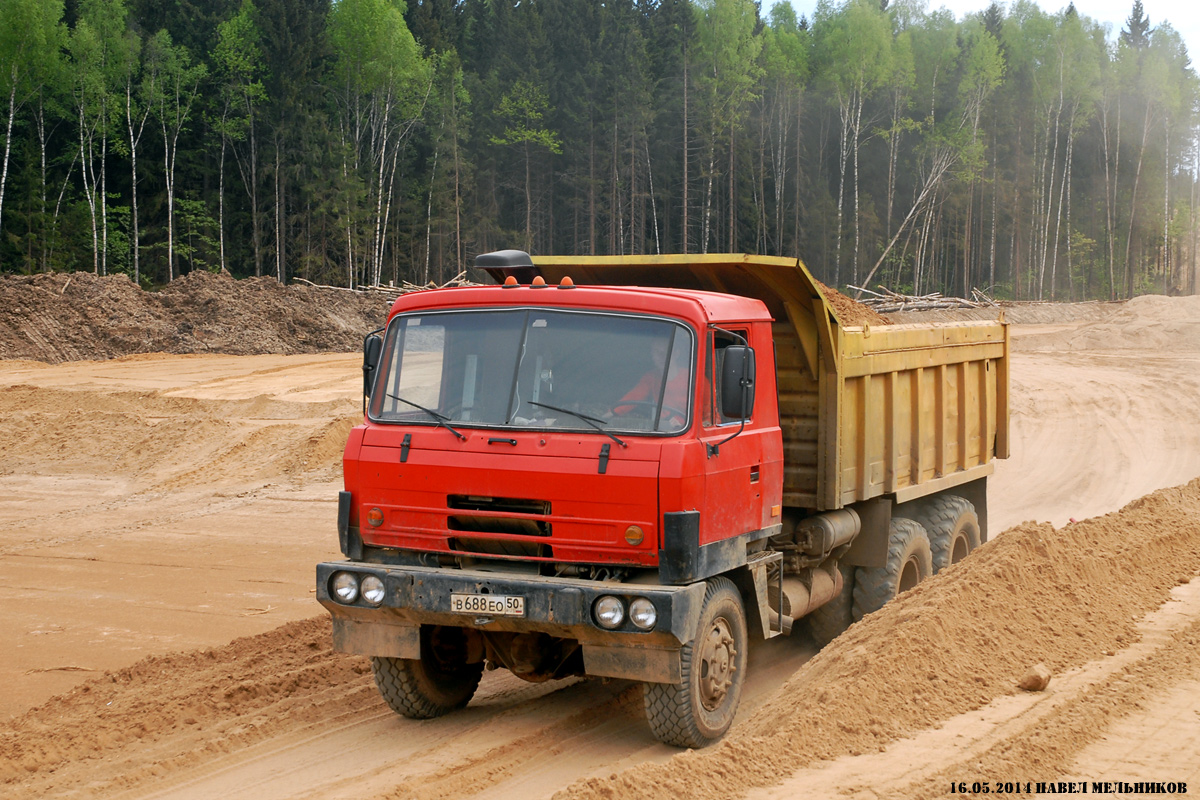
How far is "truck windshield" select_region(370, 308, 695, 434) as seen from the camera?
18.9ft

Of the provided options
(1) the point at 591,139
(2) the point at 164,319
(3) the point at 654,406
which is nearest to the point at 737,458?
(3) the point at 654,406

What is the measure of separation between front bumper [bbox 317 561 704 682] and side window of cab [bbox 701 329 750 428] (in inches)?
35.0

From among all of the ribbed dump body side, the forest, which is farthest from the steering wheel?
the forest

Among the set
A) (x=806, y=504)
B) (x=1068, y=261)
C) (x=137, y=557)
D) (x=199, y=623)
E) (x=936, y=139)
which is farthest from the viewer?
(x=1068, y=261)

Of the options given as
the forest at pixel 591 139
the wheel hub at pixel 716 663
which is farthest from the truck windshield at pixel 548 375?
the forest at pixel 591 139

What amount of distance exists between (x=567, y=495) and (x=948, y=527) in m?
5.05

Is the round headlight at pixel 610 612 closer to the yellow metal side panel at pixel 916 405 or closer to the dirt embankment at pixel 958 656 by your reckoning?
the dirt embankment at pixel 958 656

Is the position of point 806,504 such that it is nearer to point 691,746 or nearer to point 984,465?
point 691,746

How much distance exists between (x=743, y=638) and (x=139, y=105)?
47.0 m

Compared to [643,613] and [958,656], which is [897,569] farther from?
[643,613]

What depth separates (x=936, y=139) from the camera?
62.5m

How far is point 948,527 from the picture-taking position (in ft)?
31.1

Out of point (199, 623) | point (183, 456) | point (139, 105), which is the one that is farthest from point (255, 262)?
point (199, 623)

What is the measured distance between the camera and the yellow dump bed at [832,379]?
24.0 ft
